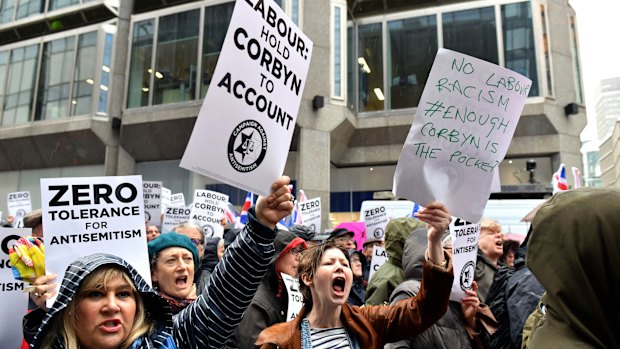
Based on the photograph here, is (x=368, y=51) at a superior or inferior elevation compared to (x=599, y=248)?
superior

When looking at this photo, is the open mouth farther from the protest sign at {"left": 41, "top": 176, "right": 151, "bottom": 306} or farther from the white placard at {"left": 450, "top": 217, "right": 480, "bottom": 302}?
the protest sign at {"left": 41, "top": 176, "right": 151, "bottom": 306}

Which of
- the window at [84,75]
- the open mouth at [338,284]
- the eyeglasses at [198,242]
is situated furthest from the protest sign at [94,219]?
the window at [84,75]

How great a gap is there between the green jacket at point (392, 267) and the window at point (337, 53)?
46.9ft

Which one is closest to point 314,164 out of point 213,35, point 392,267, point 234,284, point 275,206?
point 213,35

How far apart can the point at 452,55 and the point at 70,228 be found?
2482 millimetres

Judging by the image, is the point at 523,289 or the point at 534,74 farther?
the point at 534,74

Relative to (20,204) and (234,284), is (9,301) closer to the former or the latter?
(234,284)

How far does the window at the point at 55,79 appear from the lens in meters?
20.1

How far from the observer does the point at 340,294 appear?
8.59 feet

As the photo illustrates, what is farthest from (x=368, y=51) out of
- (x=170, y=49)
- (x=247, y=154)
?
(x=247, y=154)

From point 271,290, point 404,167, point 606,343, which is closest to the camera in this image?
point 606,343

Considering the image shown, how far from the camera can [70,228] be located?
2.84 m

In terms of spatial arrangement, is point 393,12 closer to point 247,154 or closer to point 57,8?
point 57,8

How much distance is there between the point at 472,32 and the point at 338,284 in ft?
56.3
